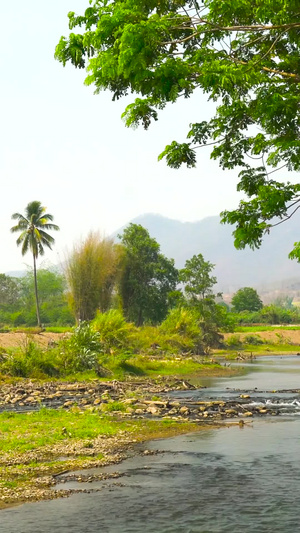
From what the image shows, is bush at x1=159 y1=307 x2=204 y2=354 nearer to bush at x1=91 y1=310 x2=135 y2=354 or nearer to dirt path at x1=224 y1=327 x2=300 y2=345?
bush at x1=91 y1=310 x2=135 y2=354

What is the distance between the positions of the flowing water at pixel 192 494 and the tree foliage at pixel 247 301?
128 meters

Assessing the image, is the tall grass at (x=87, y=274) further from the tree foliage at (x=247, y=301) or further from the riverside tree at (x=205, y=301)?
the tree foliage at (x=247, y=301)

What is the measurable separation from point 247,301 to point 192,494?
136m

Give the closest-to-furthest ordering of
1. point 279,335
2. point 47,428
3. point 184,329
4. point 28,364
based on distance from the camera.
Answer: point 47,428, point 28,364, point 184,329, point 279,335

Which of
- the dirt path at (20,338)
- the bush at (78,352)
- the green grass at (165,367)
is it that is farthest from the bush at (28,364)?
the dirt path at (20,338)

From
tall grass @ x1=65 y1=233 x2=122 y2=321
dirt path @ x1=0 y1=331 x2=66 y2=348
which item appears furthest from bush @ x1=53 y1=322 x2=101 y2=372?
tall grass @ x1=65 y1=233 x2=122 y2=321

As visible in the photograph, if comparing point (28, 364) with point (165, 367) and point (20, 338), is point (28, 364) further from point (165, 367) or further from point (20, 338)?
point (20, 338)

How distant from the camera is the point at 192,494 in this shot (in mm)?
12328

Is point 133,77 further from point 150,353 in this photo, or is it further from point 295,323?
point 295,323

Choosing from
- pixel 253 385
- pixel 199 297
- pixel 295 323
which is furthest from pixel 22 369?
pixel 295 323

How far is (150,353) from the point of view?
49750mm

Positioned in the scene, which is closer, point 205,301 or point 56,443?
point 56,443

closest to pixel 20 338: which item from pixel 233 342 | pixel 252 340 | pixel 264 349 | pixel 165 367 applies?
pixel 165 367

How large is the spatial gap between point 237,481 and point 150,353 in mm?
36456
